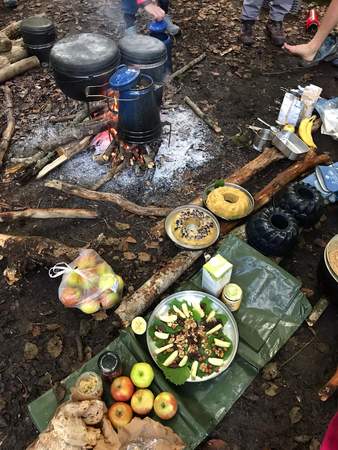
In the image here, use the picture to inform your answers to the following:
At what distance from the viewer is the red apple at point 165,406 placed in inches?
122

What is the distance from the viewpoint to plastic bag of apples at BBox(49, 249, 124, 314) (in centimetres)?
371

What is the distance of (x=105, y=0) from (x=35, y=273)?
8.08m

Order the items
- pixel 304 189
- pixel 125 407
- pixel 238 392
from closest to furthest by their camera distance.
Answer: pixel 125 407 < pixel 238 392 < pixel 304 189

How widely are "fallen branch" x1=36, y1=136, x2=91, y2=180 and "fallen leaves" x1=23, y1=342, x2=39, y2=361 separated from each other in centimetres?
253

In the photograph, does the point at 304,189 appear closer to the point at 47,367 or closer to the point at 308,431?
the point at 308,431

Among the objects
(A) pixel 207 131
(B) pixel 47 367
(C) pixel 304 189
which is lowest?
(B) pixel 47 367

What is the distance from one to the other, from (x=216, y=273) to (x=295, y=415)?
1.49 meters

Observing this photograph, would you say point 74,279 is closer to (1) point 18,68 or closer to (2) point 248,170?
(2) point 248,170

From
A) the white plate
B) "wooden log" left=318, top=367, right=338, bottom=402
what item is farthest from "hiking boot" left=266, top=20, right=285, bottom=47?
"wooden log" left=318, top=367, right=338, bottom=402

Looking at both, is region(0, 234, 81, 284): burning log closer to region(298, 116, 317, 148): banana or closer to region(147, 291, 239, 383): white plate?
region(147, 291, 239, 383): white plate

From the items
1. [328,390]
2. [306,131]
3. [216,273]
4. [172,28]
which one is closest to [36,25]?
[172,28]

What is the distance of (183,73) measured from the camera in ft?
23.8

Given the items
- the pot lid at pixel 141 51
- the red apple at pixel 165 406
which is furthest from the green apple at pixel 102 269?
the pot lid at pixel 141 51

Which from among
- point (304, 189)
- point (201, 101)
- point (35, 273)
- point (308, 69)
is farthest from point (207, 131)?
point (35, 273)
